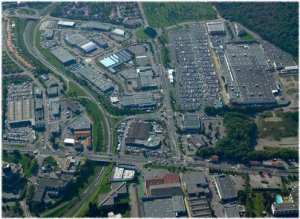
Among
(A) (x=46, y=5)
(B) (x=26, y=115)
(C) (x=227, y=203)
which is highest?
(A) (x=46, y=5)

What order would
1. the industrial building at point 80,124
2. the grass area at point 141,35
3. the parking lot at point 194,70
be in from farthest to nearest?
the grass area at point 141,35, the parking lot at point 194,70, the industrial building at point 80,124

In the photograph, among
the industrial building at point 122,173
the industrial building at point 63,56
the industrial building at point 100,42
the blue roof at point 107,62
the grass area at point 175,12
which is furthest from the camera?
the grass area at point 175,12

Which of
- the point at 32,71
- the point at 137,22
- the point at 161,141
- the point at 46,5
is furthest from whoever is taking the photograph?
the point at 46,5

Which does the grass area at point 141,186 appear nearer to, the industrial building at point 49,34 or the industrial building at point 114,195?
the industrial building at point 114,195

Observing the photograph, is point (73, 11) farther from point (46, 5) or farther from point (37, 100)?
point (37, 100)

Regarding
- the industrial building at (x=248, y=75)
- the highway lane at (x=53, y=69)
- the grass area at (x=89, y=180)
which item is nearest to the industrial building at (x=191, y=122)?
the industrial building at (x=248, y=75)

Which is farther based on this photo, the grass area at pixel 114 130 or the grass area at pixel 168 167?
the grass area at pixel 114 130

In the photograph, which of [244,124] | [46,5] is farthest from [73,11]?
[244,124]
